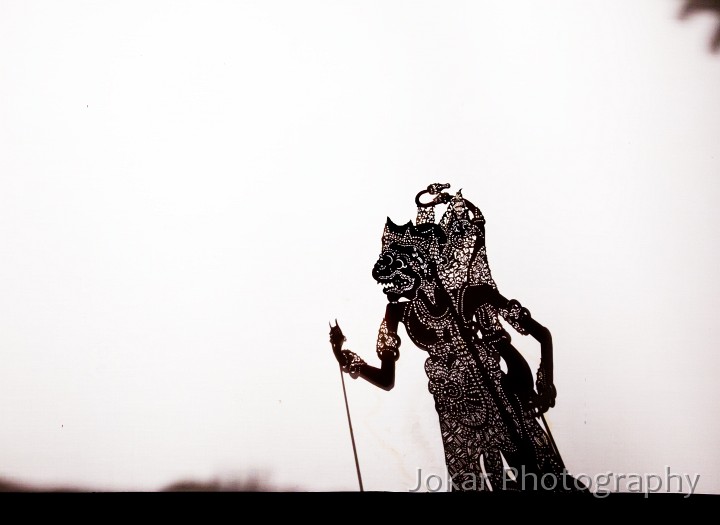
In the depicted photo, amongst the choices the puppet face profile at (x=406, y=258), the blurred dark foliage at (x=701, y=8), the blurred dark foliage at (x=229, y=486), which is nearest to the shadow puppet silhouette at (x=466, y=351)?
the puppet face profile at (x=406, y=258)

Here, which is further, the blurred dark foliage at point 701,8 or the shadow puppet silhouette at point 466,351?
the blurred dark foliage at point 701,8

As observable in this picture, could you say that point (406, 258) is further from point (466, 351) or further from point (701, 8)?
point (701, 8)

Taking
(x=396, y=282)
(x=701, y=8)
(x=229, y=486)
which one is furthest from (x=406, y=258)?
(x=701, y=8)

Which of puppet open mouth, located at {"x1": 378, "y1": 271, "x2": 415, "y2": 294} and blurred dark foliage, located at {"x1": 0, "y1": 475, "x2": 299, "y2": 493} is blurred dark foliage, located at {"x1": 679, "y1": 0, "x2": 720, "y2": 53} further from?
blurred dark foliage, located at {"x1": 0, "y1": 475, "x2": 299, "y2": 493}

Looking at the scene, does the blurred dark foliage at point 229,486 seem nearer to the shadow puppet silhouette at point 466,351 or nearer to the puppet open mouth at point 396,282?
the shadow puppet silhouette at point 466,351

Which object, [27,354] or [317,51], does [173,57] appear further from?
[27,354]

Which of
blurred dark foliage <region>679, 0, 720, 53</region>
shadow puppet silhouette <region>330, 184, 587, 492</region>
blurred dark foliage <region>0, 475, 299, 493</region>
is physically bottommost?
blurred dark foliage <region>0, 475, 299, 493</region>

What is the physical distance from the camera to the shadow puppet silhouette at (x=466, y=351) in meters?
0.91

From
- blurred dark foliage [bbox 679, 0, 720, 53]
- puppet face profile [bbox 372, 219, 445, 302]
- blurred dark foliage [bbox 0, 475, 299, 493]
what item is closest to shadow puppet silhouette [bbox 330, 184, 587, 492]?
puppet face profile [bbox 372, 219, 445, 302]

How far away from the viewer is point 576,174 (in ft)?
3.33

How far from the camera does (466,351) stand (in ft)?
3.10

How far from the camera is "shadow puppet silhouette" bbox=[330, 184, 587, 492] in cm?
91

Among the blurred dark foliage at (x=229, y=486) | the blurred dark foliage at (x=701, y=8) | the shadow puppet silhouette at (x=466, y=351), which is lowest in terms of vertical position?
the blurred dark foliage at (x=229, y=486)

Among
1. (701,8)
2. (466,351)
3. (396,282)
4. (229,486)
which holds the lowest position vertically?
(229,486)
